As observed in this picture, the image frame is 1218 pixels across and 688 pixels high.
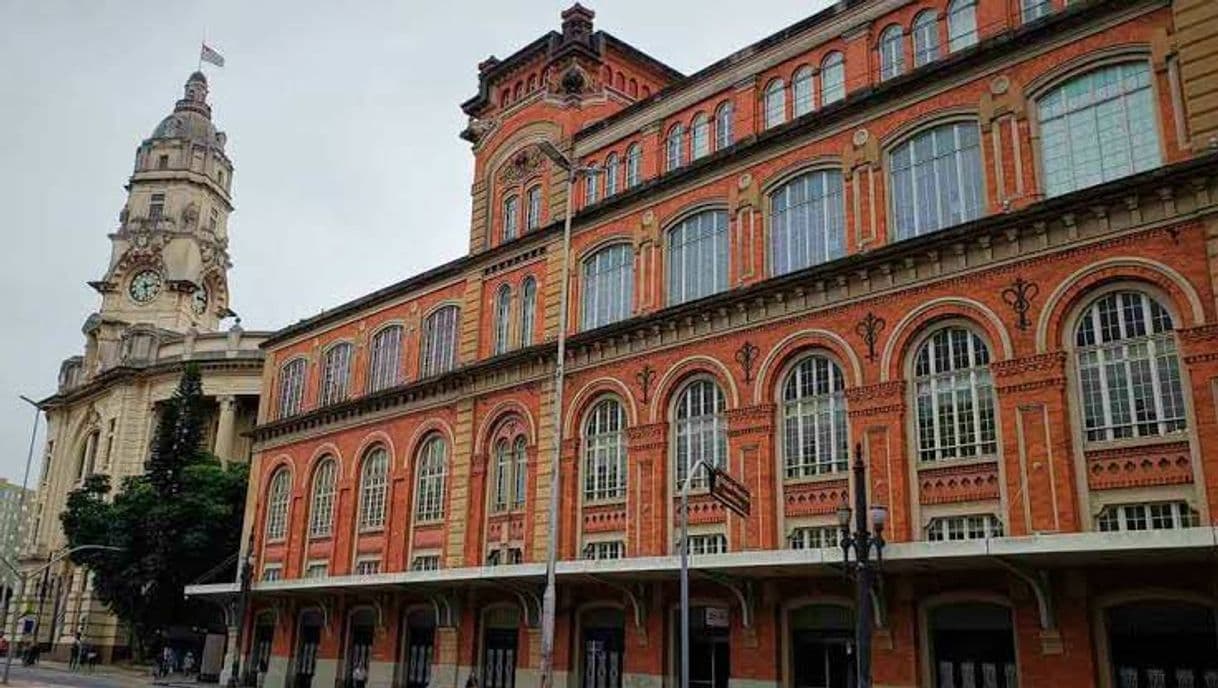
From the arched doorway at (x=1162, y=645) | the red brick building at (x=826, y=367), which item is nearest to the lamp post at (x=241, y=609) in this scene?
the red brick building at (x=826, y=367)

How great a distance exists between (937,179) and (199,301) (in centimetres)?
6424

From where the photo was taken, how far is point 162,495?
178 feet

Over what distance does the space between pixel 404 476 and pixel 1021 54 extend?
86.0 feet

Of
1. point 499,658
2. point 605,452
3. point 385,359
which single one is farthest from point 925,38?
point 385,359

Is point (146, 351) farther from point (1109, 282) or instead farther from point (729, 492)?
point (1109, 282)

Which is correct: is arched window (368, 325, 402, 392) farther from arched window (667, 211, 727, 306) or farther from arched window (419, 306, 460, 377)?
arched window (667, 211, 727, 306)

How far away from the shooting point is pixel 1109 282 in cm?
2267

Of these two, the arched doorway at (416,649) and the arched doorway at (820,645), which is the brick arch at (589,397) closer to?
the arched doorway at (820,645)

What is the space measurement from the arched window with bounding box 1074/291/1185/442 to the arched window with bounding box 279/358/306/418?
3540cm

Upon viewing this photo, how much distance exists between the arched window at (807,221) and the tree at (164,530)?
33093mm

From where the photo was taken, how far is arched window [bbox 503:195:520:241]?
1551 inches

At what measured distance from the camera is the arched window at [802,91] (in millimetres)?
30406

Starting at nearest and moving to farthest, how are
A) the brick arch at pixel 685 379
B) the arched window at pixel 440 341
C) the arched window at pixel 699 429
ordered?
the brick arch at pixel 685 379
the arched window at pixel 699 429
the arched window at pixel 440 341

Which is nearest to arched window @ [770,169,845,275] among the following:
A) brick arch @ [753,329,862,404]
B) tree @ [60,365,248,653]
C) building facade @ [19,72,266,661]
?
brick arch @ [753,329,862,404]
